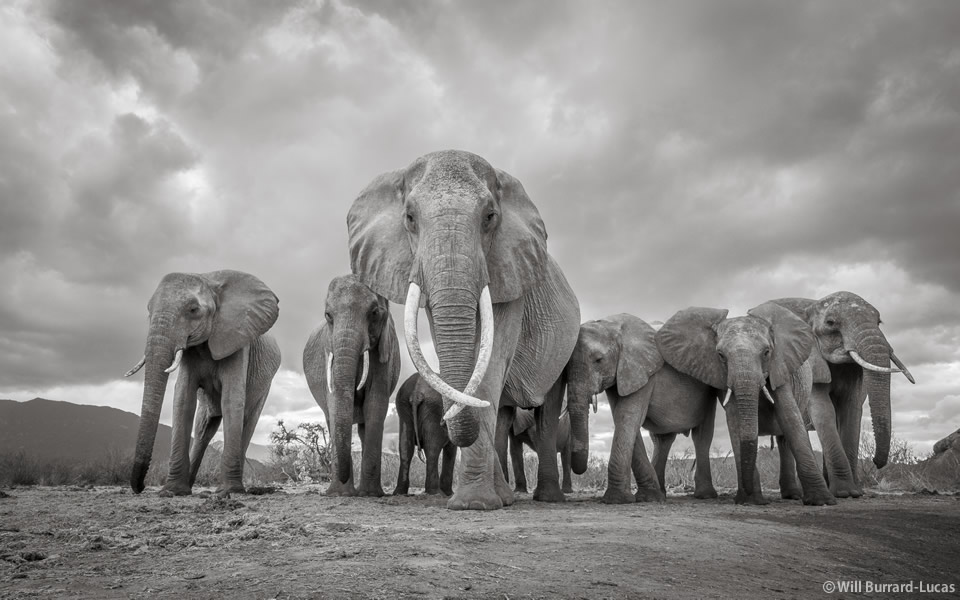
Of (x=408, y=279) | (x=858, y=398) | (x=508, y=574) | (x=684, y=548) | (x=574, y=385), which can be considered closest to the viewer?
(x=508, y=574)

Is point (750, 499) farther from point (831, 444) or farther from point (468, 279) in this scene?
point (468, 279)

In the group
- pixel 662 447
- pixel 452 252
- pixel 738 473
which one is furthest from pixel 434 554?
pixel 662 447

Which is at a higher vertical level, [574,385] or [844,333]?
[844,333]

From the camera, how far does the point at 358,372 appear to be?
34.5ft

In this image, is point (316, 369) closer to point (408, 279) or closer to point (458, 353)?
point (408, 279)

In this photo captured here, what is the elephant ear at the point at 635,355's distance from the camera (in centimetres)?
1100

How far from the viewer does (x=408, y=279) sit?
26.4 feet

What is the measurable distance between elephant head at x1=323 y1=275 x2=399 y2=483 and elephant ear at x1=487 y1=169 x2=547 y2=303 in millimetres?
2729

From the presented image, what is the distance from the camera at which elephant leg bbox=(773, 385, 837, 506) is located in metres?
10.0

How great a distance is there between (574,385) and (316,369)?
4.67 meters

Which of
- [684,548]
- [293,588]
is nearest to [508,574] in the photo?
[293,588]

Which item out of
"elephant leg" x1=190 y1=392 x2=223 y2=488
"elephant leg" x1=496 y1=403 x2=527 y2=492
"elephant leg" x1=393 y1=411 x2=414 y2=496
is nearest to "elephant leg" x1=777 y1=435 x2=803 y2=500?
"elephant leg" x1=496 y1=403 x2=527 y2=492

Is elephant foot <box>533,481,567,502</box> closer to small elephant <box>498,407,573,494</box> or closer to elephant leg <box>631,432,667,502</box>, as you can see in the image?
elephant leg <box>631,432,667,502</box>

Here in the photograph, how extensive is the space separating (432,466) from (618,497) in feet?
10.2
